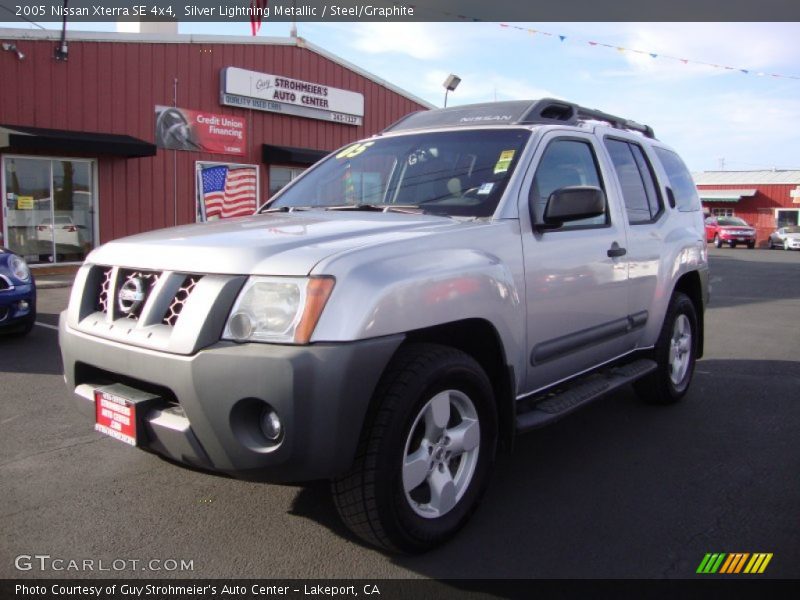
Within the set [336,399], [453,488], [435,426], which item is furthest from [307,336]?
[453,488]

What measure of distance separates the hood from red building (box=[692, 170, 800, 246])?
45292 mm

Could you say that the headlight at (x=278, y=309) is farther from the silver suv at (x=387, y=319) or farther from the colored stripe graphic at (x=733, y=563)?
the colored stripe graphic at (x=733, y=563)

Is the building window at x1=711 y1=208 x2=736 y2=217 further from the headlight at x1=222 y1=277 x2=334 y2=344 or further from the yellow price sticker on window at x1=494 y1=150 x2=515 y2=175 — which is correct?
the headlight at x1=222 y1=277 x2=334 y2=344

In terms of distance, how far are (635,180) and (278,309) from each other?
3.10 metres

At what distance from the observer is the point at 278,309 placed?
96.9 inches

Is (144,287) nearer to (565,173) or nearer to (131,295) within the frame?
(131,295)

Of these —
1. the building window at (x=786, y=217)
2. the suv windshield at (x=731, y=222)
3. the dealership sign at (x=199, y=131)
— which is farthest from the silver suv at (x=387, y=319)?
the building window at (x=786, y=217)

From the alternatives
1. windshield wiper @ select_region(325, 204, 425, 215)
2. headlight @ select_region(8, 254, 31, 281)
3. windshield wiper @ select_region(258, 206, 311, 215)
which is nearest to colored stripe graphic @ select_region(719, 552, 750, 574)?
windshield wiper @ select_region(325, 204, 425, 215)

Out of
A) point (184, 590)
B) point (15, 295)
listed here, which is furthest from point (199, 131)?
point (184, 590)

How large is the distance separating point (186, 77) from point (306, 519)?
1509 centimetres

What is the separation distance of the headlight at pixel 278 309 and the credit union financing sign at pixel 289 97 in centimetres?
1557

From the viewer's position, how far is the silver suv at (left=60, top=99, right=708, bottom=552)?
2418 millimetres

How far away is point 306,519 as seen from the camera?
3145 mm

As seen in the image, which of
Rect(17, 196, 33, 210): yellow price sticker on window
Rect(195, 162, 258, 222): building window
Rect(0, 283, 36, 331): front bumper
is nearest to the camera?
Rect(0, 283, 36, 331): front bumper
